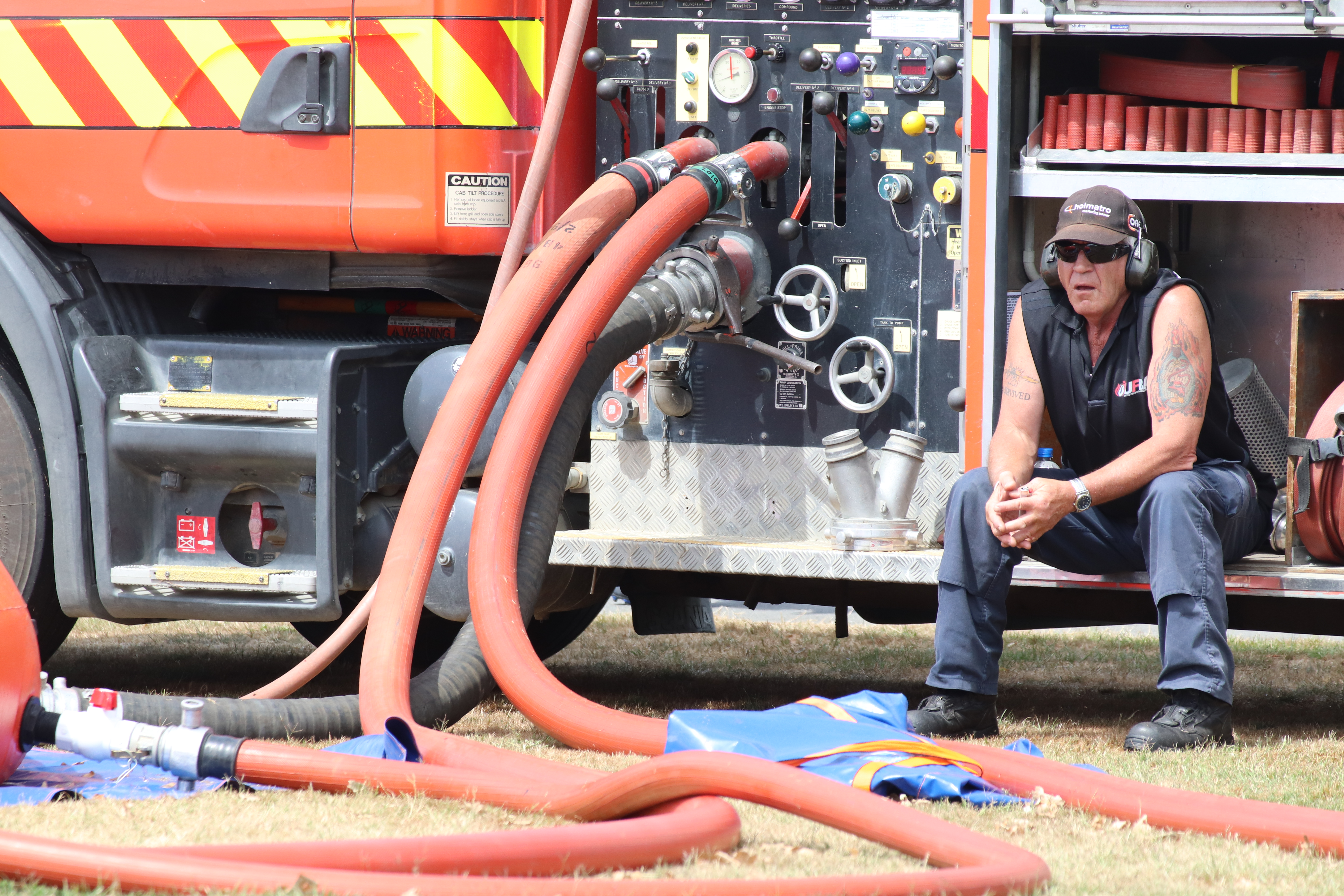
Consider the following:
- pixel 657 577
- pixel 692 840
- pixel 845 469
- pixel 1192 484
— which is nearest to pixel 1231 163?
pixel 1192 484

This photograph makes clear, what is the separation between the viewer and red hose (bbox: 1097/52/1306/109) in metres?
4.36

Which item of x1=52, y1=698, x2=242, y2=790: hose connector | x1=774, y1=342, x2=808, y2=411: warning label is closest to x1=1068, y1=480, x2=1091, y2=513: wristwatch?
x1=774, y1=342, x2=808, y2=411: warning label

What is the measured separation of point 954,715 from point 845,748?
30.9 inches

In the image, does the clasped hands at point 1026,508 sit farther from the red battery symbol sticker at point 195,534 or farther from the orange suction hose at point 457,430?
the red battery symbol sticker at point 195,534

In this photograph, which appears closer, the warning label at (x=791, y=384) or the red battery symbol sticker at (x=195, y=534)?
the red battery symbol sticker at (x=195, y=534)

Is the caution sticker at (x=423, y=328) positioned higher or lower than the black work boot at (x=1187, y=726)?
higher

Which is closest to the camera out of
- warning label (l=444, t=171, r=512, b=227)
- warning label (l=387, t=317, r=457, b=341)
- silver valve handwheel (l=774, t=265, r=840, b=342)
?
warning label (l=444, t=171, r=512, b=227)

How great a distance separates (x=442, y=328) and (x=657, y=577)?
99 centimetres

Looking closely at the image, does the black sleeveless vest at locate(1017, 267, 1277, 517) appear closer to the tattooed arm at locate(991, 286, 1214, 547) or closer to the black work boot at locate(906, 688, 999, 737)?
the tattooed arm at locate(991, 286, 1214, 547)

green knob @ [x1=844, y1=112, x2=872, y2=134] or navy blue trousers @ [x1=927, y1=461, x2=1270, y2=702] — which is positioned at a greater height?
green knob @ [x1=844, y1=112, x2=872, y2=134]

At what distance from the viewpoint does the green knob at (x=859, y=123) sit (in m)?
4.57

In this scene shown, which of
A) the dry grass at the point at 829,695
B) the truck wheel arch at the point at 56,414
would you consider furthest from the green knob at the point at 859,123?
the truck wheel arch at the point at 56,414

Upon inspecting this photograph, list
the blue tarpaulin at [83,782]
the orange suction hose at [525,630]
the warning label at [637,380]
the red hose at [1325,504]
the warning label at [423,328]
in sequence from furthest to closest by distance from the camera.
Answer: the warning label at [423,328]
the warning label at [637,380]
the red hose at [1325,504]
the blue tarpaulin at [83,782]
the orange suction hose at [525,630]

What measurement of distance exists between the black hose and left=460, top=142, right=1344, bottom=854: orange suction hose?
0.12 metres
